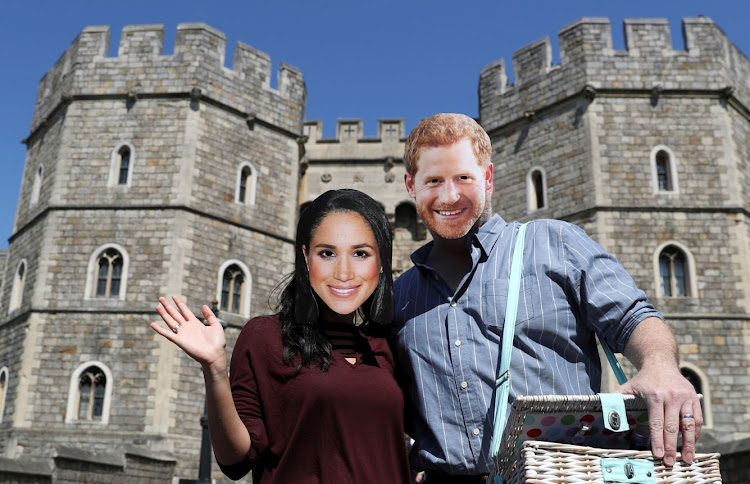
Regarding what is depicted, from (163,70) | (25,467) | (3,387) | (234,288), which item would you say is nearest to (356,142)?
(163,70)

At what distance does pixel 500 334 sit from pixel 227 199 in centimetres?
1415

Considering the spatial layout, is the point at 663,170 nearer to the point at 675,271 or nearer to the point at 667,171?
the point at 667,171

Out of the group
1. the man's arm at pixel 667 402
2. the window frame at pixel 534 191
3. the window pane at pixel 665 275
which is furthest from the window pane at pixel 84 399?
the man's arm at pixel 667 402

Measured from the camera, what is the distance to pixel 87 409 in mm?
13742

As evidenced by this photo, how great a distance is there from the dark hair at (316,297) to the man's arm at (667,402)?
867mm

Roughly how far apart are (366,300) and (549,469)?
0.93m

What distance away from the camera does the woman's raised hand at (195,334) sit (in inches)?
79.8

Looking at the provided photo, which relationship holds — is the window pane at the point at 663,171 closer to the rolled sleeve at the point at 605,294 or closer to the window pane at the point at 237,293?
the window pane at the point at 237,293

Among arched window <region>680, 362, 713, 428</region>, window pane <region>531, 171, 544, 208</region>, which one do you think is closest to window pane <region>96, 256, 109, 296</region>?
window pane <region>531, 171, 544, 208</region>

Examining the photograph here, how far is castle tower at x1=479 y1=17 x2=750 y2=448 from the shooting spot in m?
13.4

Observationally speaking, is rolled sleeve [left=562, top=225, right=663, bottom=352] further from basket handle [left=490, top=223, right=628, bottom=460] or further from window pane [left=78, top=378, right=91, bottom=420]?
window pane [left=78, top=378, right=91, bottom=420]

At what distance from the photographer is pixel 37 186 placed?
1642 centimetres

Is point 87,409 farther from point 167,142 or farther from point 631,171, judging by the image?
point 631,171

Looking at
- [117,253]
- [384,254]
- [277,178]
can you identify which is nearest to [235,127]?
[277,178]
